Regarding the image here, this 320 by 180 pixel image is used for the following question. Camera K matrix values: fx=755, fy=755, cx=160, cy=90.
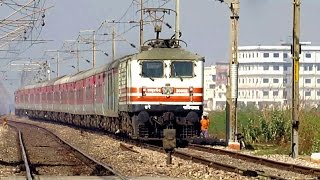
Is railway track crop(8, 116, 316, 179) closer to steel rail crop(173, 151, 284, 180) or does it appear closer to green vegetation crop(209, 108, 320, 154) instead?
steel rail crop(173, 151, 284, 180)

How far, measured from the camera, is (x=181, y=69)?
27.3 m

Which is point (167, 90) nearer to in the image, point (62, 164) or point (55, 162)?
point (55, 162)

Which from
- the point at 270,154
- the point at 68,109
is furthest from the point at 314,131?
the point at 68,109

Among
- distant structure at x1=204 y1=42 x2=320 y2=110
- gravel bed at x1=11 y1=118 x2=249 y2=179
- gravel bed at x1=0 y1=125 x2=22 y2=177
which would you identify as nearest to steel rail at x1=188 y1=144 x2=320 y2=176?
gravel bed at x1=11 y1=118 x2=249 y2=179

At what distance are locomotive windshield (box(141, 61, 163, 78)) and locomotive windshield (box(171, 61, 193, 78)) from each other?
0.46 metres

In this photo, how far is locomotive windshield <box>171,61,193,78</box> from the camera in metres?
27.2

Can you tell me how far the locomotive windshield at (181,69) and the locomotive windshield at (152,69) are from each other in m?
0.46

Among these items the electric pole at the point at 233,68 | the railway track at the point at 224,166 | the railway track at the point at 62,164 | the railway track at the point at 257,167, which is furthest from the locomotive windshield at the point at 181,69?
the railway track at the point at 62,164

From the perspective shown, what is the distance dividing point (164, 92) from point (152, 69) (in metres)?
1.01

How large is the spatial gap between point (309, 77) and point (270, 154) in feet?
456

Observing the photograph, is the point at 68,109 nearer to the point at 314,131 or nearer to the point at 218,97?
the point at 314,131

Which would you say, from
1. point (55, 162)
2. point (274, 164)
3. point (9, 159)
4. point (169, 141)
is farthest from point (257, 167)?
point (9, 159)

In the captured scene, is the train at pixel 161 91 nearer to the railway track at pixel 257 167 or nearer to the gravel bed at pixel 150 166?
the gravel bed at pixel 150 166

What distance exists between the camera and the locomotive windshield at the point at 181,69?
2717 cm
